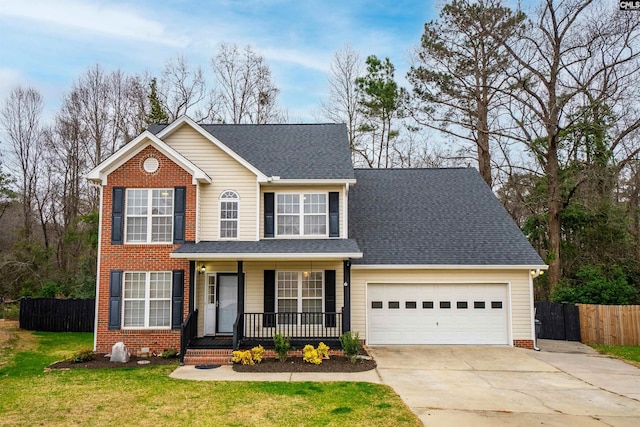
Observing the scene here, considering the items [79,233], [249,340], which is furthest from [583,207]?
[79,233]

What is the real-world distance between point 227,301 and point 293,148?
6081mm

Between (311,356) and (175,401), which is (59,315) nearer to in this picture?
(311,356)

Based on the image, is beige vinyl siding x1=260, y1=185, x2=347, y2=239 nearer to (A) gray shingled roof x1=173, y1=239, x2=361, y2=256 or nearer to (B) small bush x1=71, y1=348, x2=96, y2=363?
(A) gray shingled roof x1=173, y1=239, x2=361, y2=256

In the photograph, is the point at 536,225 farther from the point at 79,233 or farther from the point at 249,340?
the point at 79,233

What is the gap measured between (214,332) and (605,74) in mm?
19833

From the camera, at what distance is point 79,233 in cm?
2630

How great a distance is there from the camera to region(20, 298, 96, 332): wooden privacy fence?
19062mm

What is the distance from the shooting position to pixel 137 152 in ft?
44.8

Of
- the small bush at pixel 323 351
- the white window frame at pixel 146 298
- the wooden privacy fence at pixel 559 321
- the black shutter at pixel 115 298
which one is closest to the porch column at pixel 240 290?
the white window frame at pixel 146 298

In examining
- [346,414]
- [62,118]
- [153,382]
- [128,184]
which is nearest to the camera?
[346,414]

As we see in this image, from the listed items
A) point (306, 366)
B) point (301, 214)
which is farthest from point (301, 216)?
point (306, 366)

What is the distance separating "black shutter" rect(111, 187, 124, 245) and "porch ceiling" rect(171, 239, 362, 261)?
2.01 meters

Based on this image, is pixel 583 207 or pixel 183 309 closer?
pixel 183 309

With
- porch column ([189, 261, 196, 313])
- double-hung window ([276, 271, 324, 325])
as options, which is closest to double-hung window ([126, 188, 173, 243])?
porch column ([189, 261, 196, 313])
